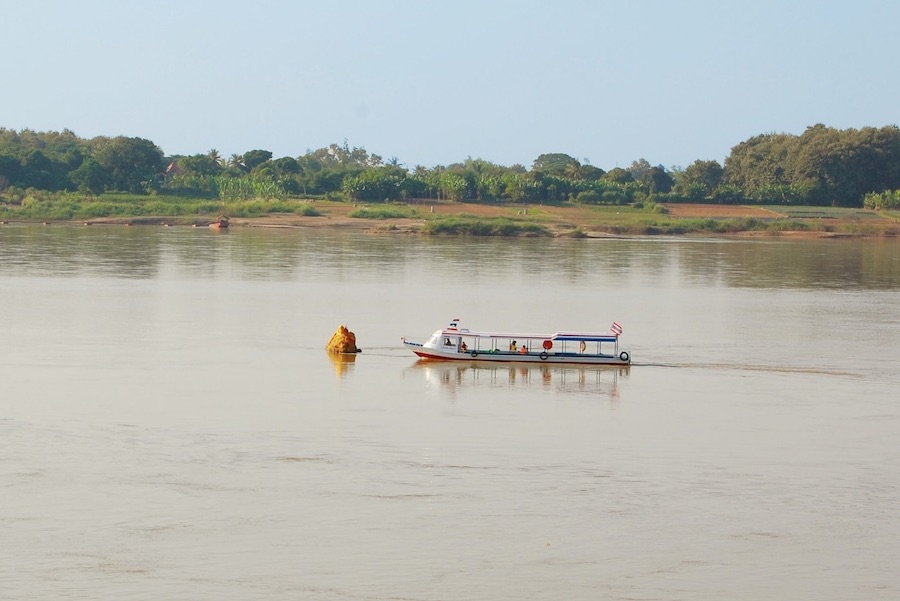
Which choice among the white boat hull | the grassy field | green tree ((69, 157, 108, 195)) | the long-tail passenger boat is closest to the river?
the white boat hull

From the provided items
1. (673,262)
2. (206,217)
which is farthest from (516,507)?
(206,217)

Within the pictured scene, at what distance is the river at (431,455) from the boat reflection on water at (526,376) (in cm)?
14

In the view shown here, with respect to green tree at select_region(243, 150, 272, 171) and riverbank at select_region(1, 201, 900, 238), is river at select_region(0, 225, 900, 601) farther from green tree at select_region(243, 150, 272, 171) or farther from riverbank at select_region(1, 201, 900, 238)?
green tree at select_region(243, 150, 272, 171)

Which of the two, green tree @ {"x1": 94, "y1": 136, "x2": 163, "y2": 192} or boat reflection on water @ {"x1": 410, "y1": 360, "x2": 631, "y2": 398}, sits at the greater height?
green tree @ {"x1": 94, "y1": 136, "x2": 163, "y2": 192}

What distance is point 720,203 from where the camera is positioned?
121 metres

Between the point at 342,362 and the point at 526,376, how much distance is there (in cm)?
455

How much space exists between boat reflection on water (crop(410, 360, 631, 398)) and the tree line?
82.5 metres

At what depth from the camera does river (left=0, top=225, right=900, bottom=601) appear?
1598 centimetres

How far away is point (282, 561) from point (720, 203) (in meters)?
109

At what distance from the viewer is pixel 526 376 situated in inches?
1187

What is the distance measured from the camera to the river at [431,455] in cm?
1598

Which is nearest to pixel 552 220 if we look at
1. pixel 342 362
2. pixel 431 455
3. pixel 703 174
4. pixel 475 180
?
pixel 475 180

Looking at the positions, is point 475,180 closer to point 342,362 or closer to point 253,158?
point 253,158

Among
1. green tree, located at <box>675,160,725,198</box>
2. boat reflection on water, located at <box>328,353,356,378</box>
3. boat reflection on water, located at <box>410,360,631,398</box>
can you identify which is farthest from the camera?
green tree, located at <box>675,160,725,198</box>
